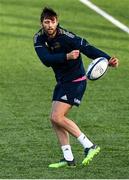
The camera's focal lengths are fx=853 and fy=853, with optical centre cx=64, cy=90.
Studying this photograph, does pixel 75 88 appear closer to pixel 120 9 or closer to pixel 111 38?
pixel 111 38

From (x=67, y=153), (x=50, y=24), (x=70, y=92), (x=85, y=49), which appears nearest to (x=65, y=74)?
(x=70, y=92)

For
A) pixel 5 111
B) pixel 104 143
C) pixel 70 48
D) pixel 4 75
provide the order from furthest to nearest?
pixel 4 75 < pixel 5 111 < pixel 104 143 < pixel 70 48

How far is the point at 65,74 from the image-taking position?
10.7 meters

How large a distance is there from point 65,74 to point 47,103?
180 inches

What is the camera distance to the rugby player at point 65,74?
10.6 meters

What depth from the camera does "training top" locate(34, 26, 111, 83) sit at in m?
10.6

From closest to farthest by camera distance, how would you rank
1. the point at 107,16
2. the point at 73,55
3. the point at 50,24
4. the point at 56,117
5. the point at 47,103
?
the point at 73,55, the point at 50,24, the point at 56,117, the point at 47,103, the point at 107,16

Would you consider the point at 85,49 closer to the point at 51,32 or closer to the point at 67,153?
the point at 51,32

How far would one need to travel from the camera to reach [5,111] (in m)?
14.3

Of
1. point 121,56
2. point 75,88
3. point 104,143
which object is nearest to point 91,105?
point 104,143

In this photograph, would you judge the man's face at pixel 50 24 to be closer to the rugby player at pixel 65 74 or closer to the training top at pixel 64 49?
the rugby player at pixel 65 74

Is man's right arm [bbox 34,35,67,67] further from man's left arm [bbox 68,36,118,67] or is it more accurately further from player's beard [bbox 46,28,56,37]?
man's left arm [bbox 68,36,118,67]

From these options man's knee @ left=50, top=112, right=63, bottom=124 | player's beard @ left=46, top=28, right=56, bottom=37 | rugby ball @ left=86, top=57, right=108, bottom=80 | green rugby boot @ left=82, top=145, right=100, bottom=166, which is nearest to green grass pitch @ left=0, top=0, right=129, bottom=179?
green rugby boot @ left=82, top=145, right=100, bottom=166

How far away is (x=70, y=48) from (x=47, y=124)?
2.88m
